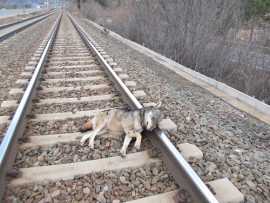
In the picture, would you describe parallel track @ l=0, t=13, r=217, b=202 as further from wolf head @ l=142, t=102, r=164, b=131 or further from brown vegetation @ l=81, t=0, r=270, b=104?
brown vegetation @ l=81, t=0, r=270, b=104

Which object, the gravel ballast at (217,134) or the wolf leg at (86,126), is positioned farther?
the wolf leg at (86,126)

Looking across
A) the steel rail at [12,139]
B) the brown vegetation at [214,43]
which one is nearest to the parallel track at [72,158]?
the steel rail at [12,139]

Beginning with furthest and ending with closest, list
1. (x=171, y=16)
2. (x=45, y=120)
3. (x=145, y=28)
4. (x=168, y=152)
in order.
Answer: (x=145, y=28) → (x=171, y=16) → (x=45, y=120) → (x=168, y=152)

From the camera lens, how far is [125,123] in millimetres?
2988

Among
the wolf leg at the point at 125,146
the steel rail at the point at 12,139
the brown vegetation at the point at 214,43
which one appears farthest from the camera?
the brown vegetation at the point at 214,43

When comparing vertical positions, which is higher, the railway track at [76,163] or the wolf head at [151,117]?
the wolf head at [151,117]

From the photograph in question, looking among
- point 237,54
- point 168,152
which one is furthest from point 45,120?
point 237,54

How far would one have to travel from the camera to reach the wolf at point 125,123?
2868mm

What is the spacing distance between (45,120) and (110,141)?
1.13 meters

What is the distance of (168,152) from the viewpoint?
8.56 ft

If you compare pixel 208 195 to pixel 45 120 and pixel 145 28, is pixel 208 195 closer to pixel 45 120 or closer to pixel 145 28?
pixel 45 120

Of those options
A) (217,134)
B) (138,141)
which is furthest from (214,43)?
(138,141)

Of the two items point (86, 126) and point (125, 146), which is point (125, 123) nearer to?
point (125, 146)

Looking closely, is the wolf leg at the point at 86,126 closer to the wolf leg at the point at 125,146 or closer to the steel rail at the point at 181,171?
the wolf leg at the point at 125,146
